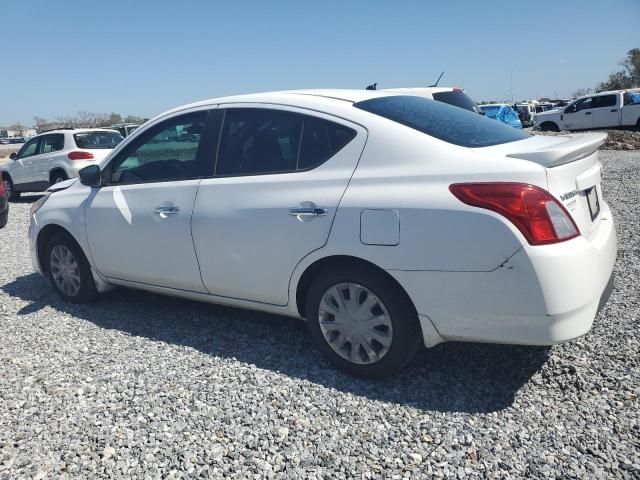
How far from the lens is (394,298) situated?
296 centimetres

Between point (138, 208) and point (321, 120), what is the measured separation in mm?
1630

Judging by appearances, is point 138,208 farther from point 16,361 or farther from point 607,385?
point 607,385

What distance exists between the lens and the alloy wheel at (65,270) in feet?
15.6

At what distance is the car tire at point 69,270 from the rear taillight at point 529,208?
343 centimetres

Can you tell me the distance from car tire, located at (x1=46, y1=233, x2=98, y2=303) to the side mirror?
587 millimetres

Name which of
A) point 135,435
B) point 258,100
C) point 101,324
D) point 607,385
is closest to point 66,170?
point 101,324

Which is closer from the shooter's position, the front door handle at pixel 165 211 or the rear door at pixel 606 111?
the front door handle at pixel 165 211

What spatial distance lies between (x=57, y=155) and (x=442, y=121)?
11.4m

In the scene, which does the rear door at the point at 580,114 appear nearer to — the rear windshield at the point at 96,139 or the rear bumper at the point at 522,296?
the rear windshield at the point at 96,139

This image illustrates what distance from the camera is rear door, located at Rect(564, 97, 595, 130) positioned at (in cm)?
2400

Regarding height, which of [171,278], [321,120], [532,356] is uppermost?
[321,120]

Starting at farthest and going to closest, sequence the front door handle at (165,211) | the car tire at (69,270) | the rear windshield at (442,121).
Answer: the car tire at (69,270) < the front door handle at (165,211) < the rear windshield at (442,121)

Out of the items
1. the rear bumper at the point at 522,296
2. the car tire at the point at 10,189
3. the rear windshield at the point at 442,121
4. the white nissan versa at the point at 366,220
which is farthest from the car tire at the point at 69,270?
the car tire at the point at 10,189

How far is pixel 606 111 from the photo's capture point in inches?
937
